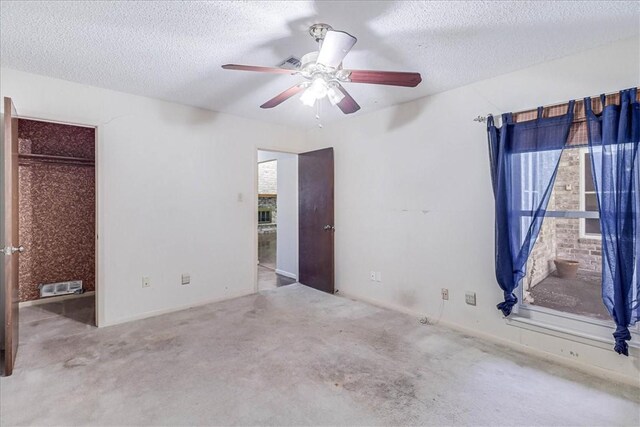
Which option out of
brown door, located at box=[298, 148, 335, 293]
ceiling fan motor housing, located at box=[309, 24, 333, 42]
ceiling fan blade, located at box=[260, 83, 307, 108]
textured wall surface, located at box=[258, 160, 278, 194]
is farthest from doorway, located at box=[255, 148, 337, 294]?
textured wall surface, located at box=[258, 160, 278, 194]

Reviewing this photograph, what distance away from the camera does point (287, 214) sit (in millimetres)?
5184

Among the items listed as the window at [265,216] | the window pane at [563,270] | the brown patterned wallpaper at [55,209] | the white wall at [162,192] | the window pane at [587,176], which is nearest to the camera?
the window pane at [587,176]

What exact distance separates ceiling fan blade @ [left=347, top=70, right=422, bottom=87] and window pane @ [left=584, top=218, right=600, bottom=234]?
185 centimetres

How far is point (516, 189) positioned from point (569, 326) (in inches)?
43.1

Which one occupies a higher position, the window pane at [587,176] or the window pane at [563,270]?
the window pane at [587,176]

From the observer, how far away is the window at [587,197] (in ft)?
7.91

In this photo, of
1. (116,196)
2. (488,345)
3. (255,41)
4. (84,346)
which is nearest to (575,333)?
(488,345)

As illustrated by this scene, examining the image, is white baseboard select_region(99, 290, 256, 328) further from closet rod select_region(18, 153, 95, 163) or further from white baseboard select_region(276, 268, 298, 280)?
closet rod select_region(18, 153, 95, 163)

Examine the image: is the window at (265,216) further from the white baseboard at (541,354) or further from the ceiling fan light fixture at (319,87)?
the ceiling fan light fixture at (319,87)

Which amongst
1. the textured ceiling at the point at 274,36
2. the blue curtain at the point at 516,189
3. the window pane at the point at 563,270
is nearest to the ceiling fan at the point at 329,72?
the textured ceiling at the point at 274,36

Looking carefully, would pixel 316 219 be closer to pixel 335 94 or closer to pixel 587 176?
pixel 335 94

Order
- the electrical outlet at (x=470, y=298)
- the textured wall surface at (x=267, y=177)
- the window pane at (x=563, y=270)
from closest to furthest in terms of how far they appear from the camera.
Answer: the window pane at (x=563, y=270), the electrical outlet at (x=470, y=298), the textured wall surface at (x=267, y=177)

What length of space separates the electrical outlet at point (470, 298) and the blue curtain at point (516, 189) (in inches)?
10.4

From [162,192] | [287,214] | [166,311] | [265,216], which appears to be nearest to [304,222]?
[287,214]
